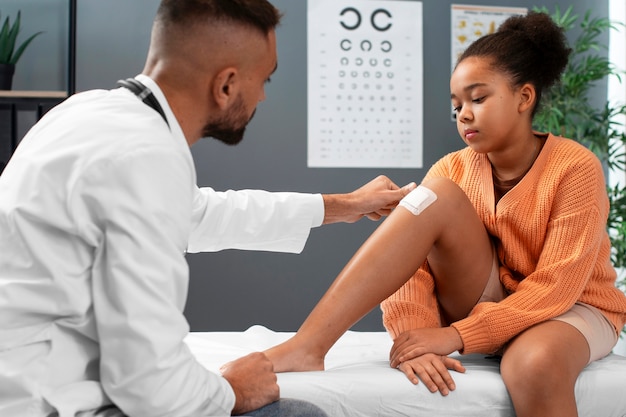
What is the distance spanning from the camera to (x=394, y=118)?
3.60 meters

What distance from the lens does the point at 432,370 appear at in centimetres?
151

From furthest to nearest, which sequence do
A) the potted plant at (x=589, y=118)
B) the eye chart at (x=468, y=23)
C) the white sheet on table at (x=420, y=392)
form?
the eye chart at (x=468, y=23) → the potted plant at (x=589, y=118) → the white sheet on table at (x=420, y=392)

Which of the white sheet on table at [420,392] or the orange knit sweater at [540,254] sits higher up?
the orange knit sweater at [540,254]

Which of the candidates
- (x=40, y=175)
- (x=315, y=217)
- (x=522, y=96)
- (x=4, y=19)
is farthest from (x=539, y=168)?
(x=4, y=19)

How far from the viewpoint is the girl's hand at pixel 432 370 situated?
1486mm

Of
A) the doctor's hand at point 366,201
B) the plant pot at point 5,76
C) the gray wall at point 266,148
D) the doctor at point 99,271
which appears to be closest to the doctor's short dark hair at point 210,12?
the doctor at point 99,271

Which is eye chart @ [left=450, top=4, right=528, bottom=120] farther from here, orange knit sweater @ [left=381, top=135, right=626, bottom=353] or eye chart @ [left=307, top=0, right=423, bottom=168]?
orange knit sweater @ [left=381, top=135, right=626, bottom=353]

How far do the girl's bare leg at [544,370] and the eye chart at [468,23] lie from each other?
221 cm

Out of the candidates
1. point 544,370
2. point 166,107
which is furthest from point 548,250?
point 166,107

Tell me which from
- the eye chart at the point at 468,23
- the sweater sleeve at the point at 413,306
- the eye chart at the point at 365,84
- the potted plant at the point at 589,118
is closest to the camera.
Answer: the sweater sleeve at the point at 413,306

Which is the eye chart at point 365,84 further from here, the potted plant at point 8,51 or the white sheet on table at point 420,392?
the white sheet on table at point 420,392

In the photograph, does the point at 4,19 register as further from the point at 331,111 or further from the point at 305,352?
the point at 305,352

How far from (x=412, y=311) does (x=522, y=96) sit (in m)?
0.60

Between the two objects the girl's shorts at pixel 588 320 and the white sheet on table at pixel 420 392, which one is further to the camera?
the girl's shorts at pixel 588 320
